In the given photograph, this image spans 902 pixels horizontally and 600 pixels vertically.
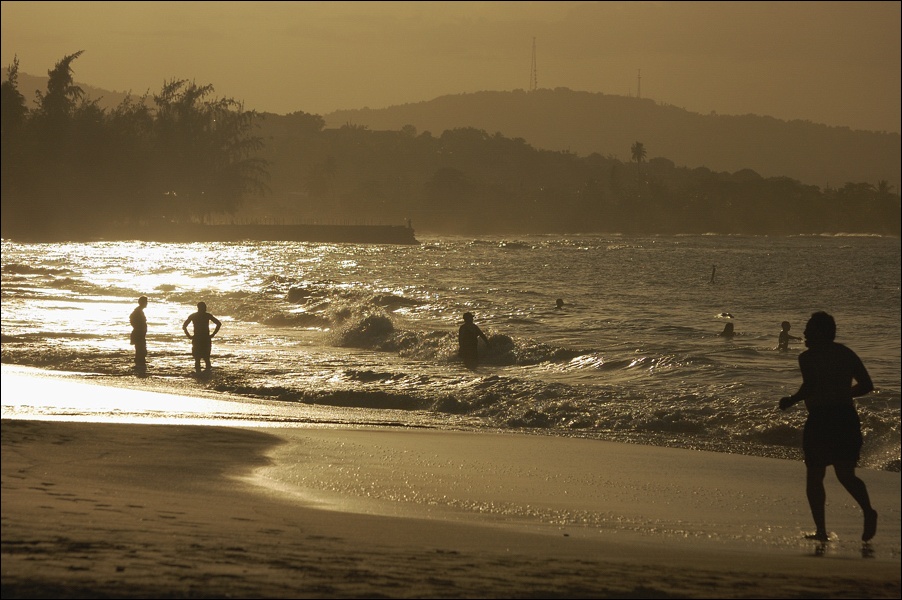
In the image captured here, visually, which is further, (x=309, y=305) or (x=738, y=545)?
(x=309, y=305)

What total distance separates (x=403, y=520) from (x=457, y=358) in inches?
591

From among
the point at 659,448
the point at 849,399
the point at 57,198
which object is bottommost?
the point at 659,448

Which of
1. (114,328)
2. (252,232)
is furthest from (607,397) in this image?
(252,232)

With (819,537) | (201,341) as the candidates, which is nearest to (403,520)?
(819,537)

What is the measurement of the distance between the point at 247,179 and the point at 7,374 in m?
128

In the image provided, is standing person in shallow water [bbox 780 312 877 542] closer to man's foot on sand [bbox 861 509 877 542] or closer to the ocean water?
man's foot on sand [bbox 861 509 877 542]

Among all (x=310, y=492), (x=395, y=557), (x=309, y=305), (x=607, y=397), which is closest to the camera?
(x=395, y=557)

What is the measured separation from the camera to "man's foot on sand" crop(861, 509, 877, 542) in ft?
23.1

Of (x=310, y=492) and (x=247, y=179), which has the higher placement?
(x=247, y=179)

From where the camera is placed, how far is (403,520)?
7098 mm

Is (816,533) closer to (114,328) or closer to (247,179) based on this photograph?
(114,328)

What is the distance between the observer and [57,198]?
280 ft

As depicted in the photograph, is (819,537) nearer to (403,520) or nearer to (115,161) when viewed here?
(403,520)

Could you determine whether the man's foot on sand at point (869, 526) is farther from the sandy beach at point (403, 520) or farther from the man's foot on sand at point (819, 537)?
the man's foot on sand at point (819, 537)
